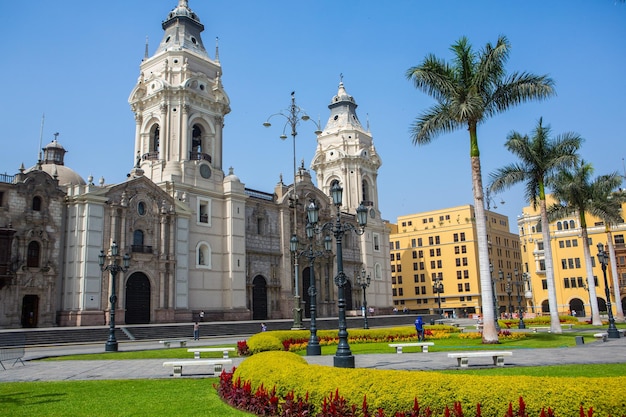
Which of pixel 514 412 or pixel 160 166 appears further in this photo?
pixel 160 166

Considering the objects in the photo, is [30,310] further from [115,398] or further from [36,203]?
[115,398]

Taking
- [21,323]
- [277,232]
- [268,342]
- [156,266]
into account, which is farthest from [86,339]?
[277,232]

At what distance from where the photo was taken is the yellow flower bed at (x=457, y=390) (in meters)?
7.35

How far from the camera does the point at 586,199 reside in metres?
42.0

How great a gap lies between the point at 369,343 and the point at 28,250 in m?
25.3

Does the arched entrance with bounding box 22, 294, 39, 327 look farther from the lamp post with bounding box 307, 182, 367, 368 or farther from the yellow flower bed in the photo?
the yellow flower bed

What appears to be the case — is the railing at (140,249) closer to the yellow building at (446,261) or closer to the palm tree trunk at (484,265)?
the palm tree trunk at (484,265)

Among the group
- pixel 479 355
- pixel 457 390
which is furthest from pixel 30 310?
pixel 457 390

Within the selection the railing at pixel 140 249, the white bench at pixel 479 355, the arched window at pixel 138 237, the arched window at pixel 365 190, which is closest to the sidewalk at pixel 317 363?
the white bench at pixel 479 355

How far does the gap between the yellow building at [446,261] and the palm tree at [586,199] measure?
3846 centimetres

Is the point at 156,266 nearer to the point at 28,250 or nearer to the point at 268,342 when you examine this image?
the point at 28,250

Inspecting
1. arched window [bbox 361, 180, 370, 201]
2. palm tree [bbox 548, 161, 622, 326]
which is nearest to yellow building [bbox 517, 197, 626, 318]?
arched window [bbox 361, 180, 370, 201]

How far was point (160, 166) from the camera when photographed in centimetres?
4756

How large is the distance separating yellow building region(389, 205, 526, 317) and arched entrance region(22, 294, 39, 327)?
57.2 meters
